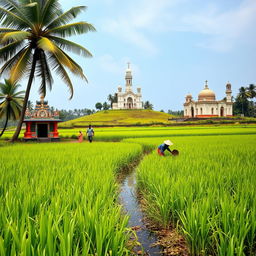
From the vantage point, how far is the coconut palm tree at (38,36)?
1431 cm

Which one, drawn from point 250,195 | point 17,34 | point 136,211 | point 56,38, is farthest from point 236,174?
point 56,38

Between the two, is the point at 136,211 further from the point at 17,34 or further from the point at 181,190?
the point at 17,34

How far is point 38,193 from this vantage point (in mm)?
3332

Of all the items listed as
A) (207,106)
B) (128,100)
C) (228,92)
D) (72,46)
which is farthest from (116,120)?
(72,46)

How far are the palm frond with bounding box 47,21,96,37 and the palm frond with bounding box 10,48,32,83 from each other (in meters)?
1.98

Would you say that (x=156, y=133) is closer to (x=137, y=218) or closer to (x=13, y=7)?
(x=13, y=7)

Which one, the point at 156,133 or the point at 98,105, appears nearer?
the point at 156,133

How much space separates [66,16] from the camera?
51.0 ft

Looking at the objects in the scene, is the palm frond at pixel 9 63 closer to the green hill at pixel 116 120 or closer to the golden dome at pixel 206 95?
the green hill at pixel 116 120

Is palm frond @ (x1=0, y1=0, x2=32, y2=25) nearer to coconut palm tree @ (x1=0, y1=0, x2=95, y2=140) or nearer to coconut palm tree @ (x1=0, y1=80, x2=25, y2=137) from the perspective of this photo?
coconut palm tree @ (x1=0, y1=0, x2=95, y2=140)

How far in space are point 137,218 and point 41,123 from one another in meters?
19.9

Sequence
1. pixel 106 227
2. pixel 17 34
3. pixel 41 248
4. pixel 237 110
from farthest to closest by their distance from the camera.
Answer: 1. pixel 237 110
2. pixel 17 34
3. pixel 106 227
4. pixel 41 248

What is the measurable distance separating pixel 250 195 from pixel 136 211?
203 centimetres

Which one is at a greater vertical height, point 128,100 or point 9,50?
point 128,100
